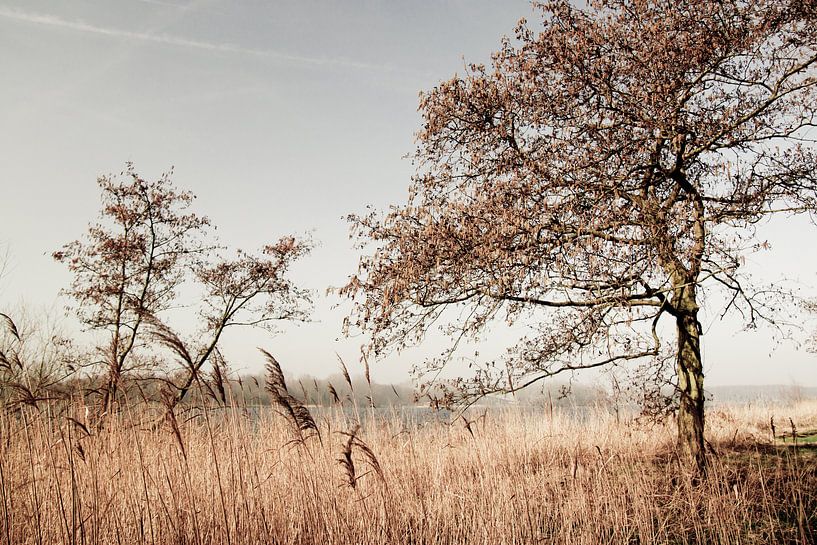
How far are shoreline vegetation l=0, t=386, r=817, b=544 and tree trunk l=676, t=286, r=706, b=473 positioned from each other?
471mm

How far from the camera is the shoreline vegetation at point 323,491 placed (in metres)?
4.25

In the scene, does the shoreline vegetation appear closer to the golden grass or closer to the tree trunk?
the golden grass

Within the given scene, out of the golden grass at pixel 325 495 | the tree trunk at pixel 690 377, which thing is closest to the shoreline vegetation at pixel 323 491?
the golden grass at pixel 325 495

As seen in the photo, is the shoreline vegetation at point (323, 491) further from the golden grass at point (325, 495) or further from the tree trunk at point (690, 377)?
the tree trunk at point (690, 377)

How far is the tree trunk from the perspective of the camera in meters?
7.20

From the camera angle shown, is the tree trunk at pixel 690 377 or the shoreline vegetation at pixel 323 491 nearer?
the shoreline vegetation at pixel 323 491

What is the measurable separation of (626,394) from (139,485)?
6067 millimetres

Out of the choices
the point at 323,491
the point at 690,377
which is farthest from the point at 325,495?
the point at 690,377

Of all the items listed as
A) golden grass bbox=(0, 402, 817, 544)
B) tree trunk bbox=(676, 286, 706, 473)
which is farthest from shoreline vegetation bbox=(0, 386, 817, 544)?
tree trunk bbox=(676, 286, 706, 473)

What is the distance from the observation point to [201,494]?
16.9 ft

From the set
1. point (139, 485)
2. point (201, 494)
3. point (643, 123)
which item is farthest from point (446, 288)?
point (139, 485)

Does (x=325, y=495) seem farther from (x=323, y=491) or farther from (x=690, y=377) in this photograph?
(x=690, y=377)

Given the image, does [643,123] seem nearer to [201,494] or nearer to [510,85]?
[510,85]

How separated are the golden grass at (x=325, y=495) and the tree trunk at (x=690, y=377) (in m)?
0.50
